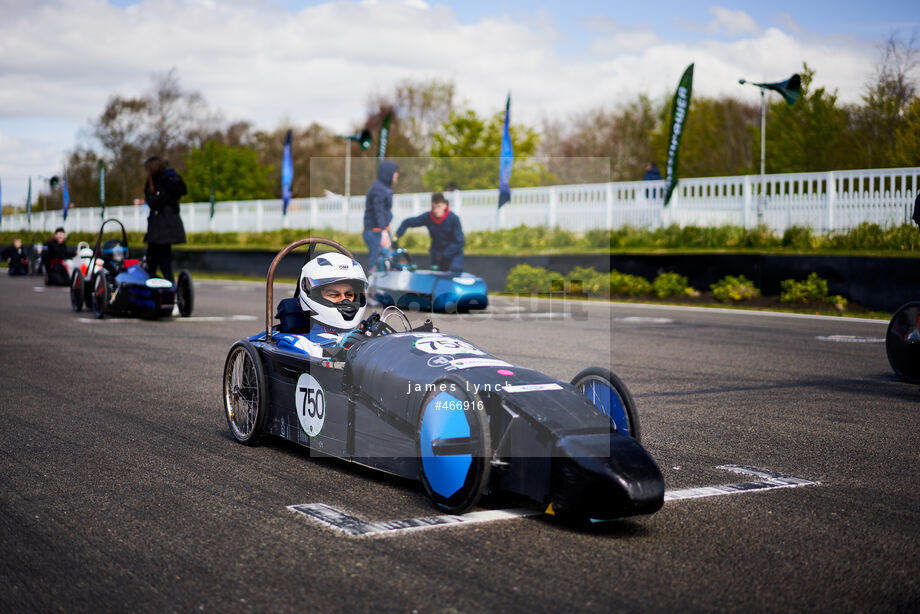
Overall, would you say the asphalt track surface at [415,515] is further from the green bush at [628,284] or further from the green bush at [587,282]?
the green bush at [587,282]

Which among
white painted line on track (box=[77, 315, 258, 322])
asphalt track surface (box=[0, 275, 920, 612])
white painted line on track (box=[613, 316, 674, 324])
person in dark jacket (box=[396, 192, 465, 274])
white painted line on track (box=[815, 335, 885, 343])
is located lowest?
asphalt track surface (box=[0, 275, 920, 612])

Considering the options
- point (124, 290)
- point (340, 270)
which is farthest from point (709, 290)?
point (340, 270)

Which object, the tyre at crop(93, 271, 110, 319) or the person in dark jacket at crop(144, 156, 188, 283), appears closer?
the person in dark jacket at crop(144, 156, 188, 283)

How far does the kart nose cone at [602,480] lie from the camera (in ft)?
13.2

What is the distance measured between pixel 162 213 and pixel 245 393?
847cm

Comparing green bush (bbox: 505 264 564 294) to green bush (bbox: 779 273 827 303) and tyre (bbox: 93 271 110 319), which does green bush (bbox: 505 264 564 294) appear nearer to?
green bush (bbox: 779 273 827 303)

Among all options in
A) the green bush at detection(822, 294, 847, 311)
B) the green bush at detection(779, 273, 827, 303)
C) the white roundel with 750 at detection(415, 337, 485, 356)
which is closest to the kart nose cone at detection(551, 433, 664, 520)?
the white roundel with 750 at detection(415, 337, 485, 356)

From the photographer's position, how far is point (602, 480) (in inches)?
158

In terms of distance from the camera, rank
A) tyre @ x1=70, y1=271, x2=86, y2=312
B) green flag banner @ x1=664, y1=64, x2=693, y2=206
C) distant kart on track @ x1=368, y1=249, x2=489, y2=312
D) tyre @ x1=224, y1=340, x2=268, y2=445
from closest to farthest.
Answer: tyre @ x1=224, y1=340, x2=268, y2=445 → distant kart on track @ x1=368, y1=249, x2=489, y2=312 → tyre @ x1=70, y1=271, x2=86, y2=312 → green flag banner @ x1=664, y1=64, x2=693, y2=206

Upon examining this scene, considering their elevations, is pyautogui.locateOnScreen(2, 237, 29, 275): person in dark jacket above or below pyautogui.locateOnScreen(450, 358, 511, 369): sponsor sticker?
above

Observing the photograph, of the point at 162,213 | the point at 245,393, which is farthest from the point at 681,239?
the point at 245,393

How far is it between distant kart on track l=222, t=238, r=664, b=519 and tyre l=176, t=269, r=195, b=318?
8.87 m

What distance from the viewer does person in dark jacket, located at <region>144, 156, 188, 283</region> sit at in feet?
45.2

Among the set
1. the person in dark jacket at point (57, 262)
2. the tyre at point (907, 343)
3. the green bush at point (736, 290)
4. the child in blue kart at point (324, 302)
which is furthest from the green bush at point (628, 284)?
the child in blue kart at point (324, 302)
